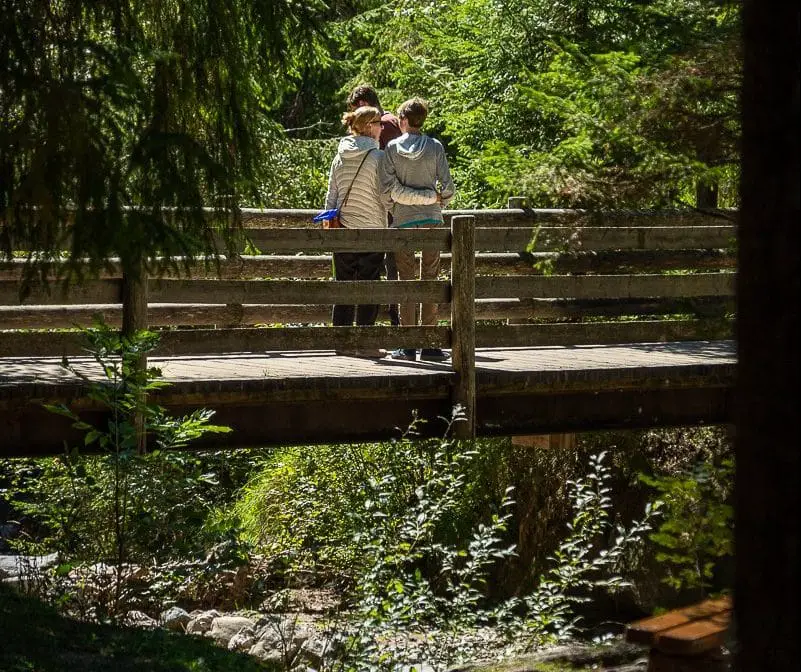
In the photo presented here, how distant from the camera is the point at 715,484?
5219mm

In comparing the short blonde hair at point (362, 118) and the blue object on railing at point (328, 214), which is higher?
the short blonde hair at point (362, 118)

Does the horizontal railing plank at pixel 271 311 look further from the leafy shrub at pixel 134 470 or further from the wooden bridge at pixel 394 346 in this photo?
the leafy shrub at pixel 134 470

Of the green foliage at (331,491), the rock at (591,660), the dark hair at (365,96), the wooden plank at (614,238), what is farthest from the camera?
the green foliage at (331,491)

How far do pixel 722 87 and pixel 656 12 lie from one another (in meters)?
6.25

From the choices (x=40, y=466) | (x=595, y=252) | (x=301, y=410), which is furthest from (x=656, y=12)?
(x=40, y=466)

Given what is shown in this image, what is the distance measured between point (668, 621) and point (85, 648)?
3.06m

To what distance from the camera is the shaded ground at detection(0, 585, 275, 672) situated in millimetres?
5879

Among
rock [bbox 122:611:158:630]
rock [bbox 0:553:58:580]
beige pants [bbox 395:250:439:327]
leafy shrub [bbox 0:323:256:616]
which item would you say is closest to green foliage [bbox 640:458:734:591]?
leafy shrub [bbox 0:323:256:616]

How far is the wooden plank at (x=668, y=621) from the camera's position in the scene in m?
4.45

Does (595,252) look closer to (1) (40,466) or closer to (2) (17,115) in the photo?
(1) (40,466)

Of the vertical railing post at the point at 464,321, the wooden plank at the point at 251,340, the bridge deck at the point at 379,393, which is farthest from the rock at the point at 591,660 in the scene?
the wooden plank at the point at 251,340

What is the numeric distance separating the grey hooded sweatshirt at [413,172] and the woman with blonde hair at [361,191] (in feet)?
0.05

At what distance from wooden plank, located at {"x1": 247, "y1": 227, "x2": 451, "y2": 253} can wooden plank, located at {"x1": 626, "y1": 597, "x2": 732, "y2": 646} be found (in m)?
4.04

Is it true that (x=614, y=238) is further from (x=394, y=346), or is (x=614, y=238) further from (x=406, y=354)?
(x=394, y=346)
